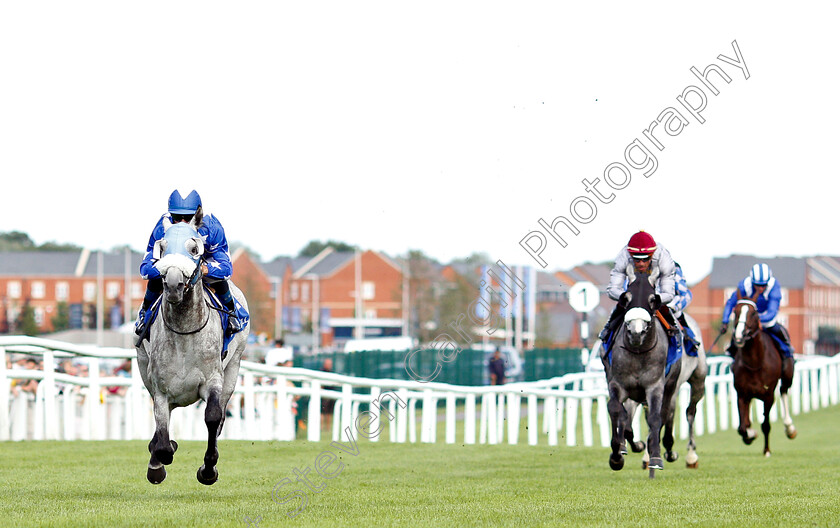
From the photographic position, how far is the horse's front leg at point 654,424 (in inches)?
437

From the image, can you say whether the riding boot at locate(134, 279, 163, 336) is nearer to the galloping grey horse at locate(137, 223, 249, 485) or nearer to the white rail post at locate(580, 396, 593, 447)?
the galloping grey horse at locate(137, 223, 249, 485)

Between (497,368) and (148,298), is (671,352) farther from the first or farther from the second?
(497,368)

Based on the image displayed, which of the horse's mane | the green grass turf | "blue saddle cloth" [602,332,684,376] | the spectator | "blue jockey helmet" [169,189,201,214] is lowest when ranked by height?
the green grass turf

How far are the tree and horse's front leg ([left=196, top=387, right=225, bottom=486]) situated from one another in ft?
361

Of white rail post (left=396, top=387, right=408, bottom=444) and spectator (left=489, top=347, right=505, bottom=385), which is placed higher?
spectator (left=489, top=347, right=505, bottom=385)

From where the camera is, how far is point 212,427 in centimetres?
866

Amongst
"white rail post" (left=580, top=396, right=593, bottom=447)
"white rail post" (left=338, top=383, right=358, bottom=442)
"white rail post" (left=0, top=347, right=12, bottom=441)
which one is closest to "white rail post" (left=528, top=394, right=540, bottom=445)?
Result: "white rail post" (left=580, top=396, right=593, bottom=447)

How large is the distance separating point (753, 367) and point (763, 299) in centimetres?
84

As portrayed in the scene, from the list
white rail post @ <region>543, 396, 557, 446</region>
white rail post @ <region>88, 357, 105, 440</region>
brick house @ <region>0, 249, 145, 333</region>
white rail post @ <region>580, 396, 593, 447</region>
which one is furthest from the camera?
brick house @ <region>0, 249, 145, 333</region>

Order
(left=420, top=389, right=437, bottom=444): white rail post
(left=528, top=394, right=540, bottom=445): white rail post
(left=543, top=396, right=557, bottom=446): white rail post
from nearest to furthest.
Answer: (left=420, top=389, right=437, bottom=444): white rail post < (left=528, top=394, right=540, bottom=445): white rail post < (left=543, top=396, right=557, bottom=446): white rail post

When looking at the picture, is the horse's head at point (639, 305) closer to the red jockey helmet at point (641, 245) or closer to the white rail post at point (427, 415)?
the red jockey helmet at point (641, 245)

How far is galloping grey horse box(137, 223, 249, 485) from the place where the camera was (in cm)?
806

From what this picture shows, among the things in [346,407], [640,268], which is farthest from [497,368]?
[640,268]

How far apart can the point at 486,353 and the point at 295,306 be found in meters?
66.7
